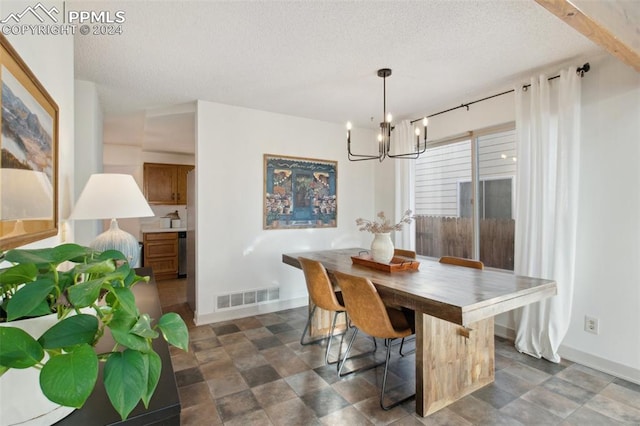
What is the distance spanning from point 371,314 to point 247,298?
2105mm

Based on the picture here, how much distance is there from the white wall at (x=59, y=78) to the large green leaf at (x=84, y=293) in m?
1.01

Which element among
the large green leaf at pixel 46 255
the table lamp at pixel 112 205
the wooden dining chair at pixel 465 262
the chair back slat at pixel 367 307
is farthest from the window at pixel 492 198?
the large green leaf at pixel 46 255

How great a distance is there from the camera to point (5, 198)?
3.08 ft

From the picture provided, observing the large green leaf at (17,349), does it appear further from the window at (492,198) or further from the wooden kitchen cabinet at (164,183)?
the wooden kitchen cabinet at (164,183)

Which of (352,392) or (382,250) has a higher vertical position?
(382,250)

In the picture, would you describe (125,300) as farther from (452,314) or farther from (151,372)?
(452,314)

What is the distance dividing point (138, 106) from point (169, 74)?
111cm

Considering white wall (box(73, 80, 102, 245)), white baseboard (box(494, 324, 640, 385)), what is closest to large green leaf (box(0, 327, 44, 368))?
white wall (box(73, 80, 102, 245))

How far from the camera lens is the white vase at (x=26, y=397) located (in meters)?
0.58

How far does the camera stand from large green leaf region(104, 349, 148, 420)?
0.47 m

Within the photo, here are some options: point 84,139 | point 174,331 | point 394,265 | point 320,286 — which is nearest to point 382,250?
point 394,265

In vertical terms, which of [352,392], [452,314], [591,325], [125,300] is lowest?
[352,392]

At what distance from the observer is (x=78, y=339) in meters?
0.50

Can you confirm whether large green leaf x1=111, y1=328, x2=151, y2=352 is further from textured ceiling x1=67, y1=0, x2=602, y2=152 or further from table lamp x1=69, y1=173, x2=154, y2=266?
textured ceiling x1=67, y1=0, x2=602, y2=152
